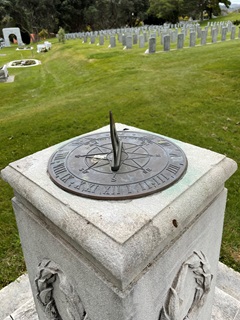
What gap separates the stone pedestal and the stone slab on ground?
24.3 inches

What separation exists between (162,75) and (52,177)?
338 inches

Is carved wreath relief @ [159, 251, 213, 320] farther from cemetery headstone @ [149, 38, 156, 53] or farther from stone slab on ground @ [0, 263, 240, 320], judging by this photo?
cemetery headstone @ [149, 38, 156, 53]

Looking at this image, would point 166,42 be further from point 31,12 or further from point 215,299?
point 31,12

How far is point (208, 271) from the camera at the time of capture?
2.00 metres

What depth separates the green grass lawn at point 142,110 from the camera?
3869 mm

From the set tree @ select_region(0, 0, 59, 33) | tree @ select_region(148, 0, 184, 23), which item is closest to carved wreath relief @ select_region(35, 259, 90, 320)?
tree @ select_region(148, 0, 184, 23)

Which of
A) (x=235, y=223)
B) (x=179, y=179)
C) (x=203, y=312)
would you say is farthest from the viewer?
(x=235, y=223)

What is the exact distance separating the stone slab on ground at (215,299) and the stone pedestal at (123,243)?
0.62 metres

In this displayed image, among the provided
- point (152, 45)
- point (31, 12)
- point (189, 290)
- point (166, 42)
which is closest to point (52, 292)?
point (189, 290)

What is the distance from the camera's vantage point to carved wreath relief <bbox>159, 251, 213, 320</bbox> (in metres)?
1.71

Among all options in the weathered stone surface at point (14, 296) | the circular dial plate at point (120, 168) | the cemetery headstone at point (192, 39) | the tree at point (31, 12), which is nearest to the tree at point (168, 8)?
the tree at point (31, 12)

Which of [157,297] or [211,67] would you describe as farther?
[211,67]

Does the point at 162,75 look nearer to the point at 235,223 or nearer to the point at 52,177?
the point at 235,223

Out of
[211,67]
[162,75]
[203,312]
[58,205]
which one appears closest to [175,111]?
[162,75]
